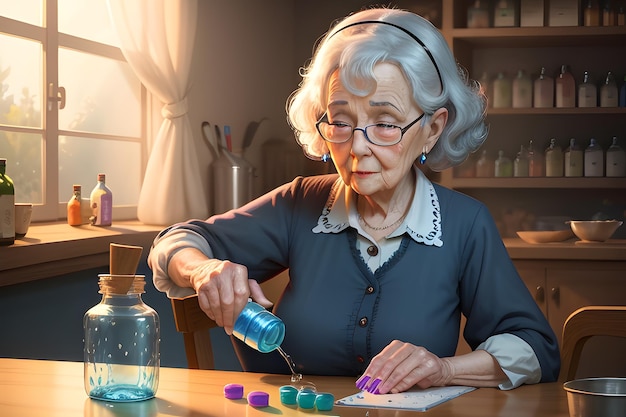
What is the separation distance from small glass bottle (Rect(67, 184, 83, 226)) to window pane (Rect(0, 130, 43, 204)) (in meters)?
0.14

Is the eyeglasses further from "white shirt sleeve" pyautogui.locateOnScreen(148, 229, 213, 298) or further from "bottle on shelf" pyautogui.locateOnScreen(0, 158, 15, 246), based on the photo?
"bottle on shelf" pyautogui.locateOnScreen(0, 158, 15, 246)

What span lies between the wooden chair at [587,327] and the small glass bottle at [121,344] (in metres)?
0.76

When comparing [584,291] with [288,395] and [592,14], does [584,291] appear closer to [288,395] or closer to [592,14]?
[592,14]

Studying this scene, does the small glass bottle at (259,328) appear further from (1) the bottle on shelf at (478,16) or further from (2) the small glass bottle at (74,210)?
(1) the bottle on shelf at (478,16)

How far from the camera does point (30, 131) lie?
3.11 metres

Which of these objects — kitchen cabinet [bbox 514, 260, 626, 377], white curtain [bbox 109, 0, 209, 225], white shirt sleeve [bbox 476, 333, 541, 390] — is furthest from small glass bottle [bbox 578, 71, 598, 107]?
white shirt sleeve [bbox 476, 333, 541, 390]

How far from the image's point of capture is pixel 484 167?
14.3 feet

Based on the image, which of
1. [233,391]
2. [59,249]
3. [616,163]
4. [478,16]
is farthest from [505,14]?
[233,391]

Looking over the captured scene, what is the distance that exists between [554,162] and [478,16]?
0.79 m

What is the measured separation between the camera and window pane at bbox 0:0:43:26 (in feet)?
9.87

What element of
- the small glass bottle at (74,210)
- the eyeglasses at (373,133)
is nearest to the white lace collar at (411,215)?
the eyeglasses at (373,133)

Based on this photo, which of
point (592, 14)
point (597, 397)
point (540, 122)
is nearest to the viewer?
point (597, 397)

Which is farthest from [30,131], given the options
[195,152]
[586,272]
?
[586,272]

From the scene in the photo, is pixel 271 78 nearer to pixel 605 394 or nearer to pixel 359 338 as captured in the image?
pixel 359 338
